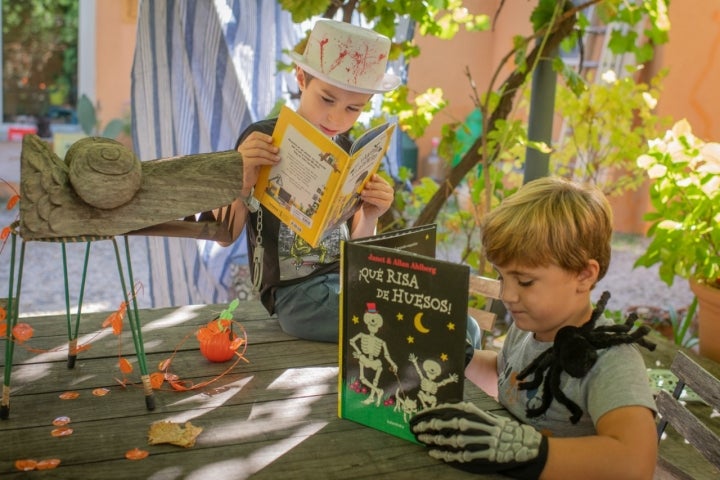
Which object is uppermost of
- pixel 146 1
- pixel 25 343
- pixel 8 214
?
pixel 146 1

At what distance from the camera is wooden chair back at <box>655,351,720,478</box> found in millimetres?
1532

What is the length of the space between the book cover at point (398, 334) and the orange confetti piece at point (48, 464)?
1.75 ft

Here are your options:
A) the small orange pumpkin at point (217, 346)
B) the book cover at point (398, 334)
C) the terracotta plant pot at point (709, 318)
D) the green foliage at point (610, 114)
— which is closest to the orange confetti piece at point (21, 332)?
the small orange pumpkin at point (217, 346)

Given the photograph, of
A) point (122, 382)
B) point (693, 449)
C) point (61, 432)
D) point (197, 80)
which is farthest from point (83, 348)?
point (693, 449)

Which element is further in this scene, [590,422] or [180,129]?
[180,129]

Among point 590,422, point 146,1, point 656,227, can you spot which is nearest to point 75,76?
point 146,1

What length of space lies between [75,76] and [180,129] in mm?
4125

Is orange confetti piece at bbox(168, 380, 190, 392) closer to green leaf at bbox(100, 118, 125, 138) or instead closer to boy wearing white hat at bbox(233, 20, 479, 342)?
boy wearing white hat at bbox(233, 20, 479, 342)

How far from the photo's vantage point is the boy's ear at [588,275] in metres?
1.50

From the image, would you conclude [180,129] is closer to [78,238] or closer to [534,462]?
[78,238]

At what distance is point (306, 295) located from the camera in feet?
6.97

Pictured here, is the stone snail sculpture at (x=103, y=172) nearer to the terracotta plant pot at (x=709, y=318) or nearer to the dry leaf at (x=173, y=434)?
the dry leaf at (x=173, y=434)

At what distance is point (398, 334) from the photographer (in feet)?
4.57

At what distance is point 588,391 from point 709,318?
6.71 ft
